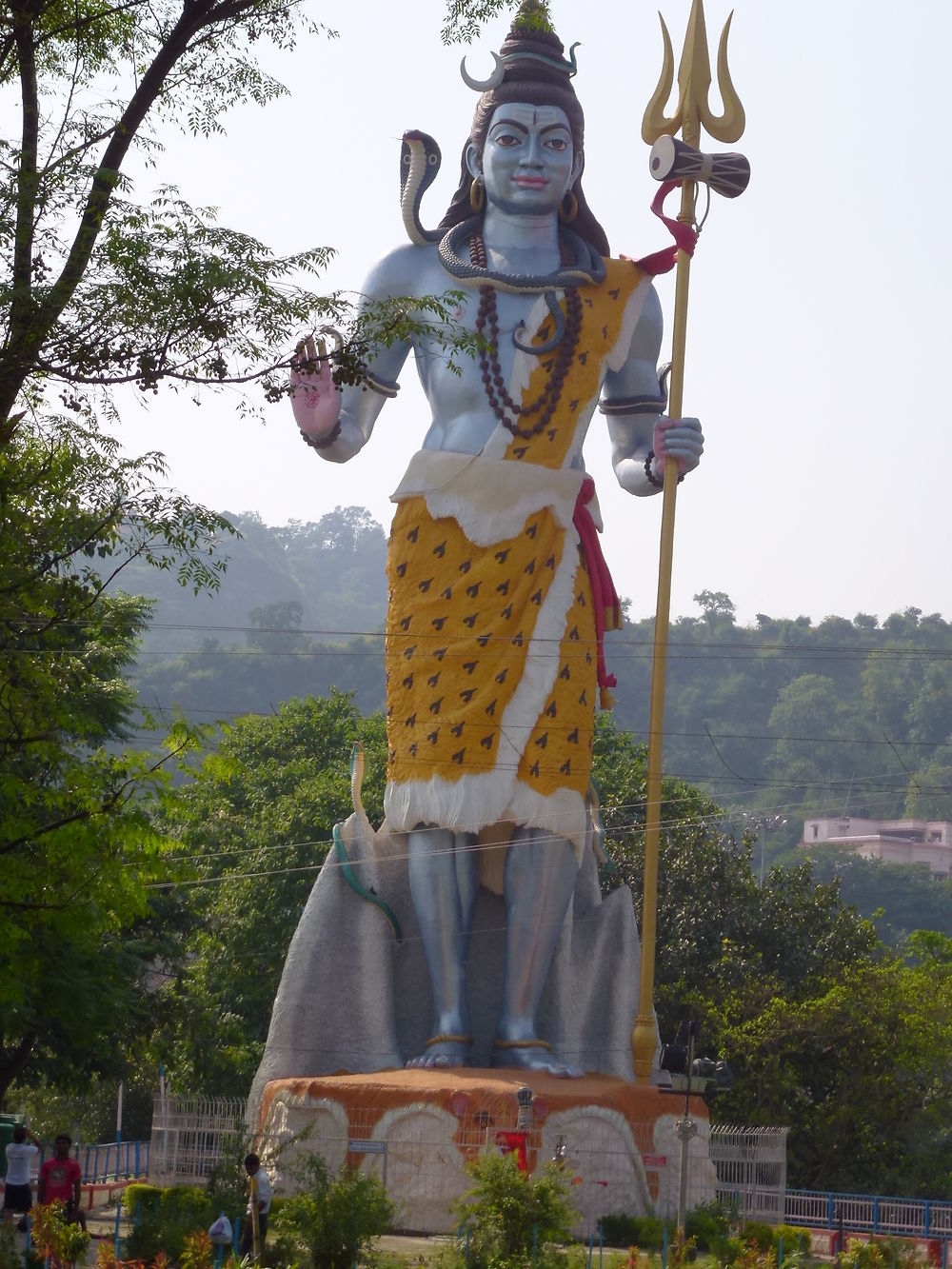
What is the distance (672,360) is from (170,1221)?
7253mm

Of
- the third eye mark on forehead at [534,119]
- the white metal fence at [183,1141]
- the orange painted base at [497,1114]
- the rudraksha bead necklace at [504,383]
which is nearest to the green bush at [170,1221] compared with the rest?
the orange painted base at [497,1114]

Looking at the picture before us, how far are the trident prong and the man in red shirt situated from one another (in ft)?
28.8

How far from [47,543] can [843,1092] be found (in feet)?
49.7

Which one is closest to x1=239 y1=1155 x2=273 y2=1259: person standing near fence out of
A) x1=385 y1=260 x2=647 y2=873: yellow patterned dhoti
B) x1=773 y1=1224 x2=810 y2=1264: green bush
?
x1=385 y1=260 x2=647 y2=873: yellow patterned dhoti

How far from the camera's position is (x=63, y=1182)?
12.2 meters

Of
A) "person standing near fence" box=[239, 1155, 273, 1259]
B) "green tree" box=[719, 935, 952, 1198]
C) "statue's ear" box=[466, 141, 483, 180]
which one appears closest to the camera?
"person standing near fence" box=[239, 1155, 273, 1259]

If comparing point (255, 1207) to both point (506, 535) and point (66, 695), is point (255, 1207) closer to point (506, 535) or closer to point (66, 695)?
point (66, 695)

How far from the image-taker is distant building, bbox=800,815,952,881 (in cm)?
7625

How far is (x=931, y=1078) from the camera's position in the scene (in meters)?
22.6

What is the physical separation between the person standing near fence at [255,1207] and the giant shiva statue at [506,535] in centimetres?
287

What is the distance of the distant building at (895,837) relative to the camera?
7625 cm

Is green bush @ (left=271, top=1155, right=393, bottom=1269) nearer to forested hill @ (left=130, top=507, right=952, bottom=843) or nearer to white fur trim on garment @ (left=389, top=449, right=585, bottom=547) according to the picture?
white fur trim on garment @ (left=389, top=449, right=585, bottom=547)

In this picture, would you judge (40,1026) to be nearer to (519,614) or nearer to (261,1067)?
(261,1067)

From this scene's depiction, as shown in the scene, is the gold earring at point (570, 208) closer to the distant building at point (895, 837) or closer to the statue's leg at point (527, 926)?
the statue's leg at point (527, 926)
